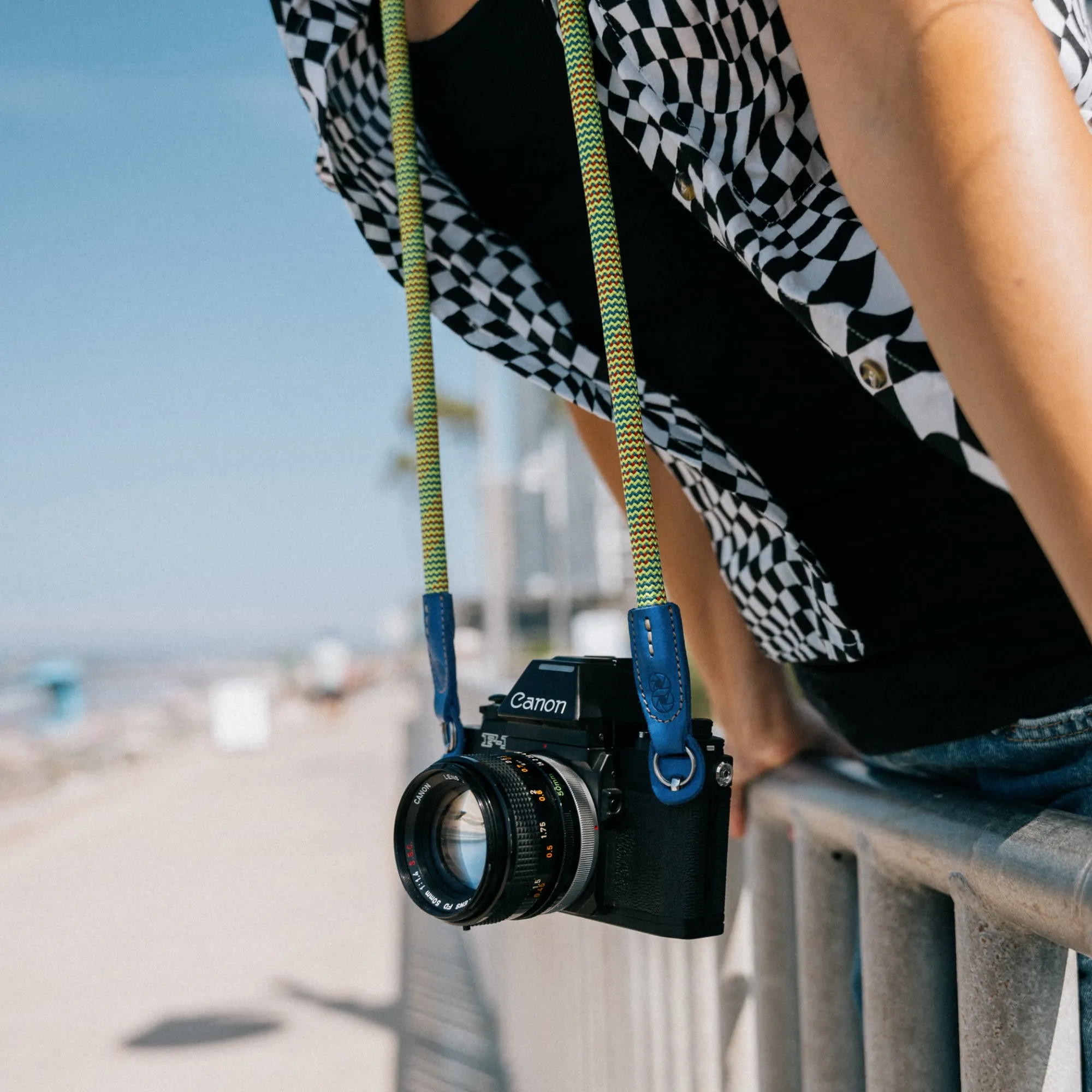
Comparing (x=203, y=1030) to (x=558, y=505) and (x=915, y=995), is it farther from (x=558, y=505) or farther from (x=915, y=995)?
(x=558, y=505)

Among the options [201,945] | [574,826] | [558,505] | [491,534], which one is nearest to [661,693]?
[574,826]

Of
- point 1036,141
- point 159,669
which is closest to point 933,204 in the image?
point 1036,141

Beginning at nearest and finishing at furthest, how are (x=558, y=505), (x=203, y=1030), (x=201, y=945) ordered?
1. (x=203, y=1030)
2. (x=201, y=945)
3. (x=558, y=505)

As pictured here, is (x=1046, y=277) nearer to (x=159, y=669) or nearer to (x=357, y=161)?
(x=357, y=161)

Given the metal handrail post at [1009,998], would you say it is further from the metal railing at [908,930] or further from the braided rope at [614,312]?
the braided rope at [614,312]

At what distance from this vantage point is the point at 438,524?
1.00 meters

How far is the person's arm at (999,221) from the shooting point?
447mm

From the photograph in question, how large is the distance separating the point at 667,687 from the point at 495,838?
0.55 ft

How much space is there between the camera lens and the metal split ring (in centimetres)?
8

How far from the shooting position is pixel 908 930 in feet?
2.59

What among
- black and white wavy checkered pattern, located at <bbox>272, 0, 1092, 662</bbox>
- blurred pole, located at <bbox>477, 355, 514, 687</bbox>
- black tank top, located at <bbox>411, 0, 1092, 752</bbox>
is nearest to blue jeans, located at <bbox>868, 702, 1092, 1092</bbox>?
black tank top, located at <bbox>411, 0, 1092, 752</bbox>

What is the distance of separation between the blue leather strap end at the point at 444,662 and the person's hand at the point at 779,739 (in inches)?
11.7

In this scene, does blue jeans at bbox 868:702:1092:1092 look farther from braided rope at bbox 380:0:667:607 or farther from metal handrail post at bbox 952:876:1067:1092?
braided rope at bbox 380:0:667:607

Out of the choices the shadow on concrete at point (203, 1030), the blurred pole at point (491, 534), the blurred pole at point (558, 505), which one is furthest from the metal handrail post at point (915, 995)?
the blurred pole at point (558, 505)
